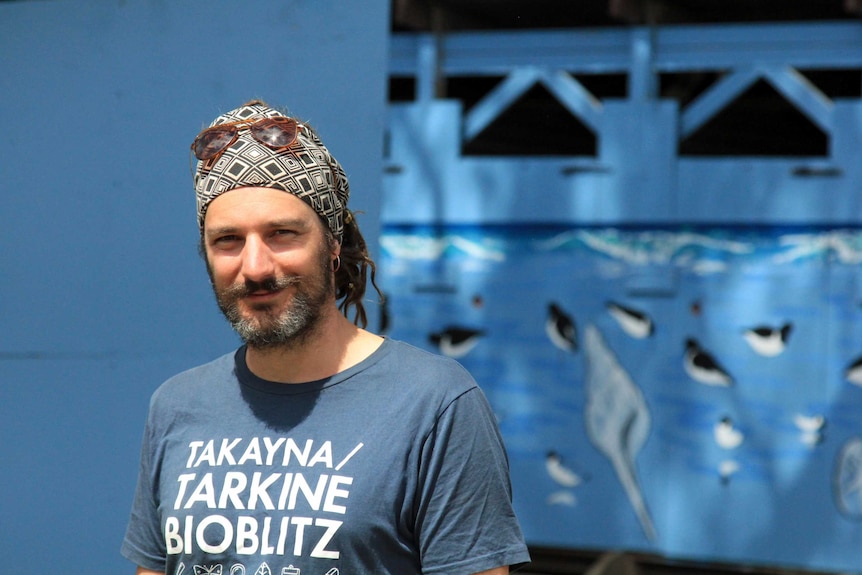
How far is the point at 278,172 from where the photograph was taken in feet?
6.37

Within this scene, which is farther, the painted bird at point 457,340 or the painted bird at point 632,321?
the painted bird at point 457,340

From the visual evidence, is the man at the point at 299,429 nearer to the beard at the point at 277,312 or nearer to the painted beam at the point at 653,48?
the beard at the point at 277,312

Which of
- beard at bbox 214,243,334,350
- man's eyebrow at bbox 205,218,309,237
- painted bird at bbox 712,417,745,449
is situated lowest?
painted bird at bbox 712,417,745,449

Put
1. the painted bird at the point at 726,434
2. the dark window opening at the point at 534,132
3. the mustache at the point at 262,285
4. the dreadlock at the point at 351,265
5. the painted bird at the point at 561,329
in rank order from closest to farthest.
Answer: the mustache at the point at 262,285 → the dreadlock at the point at 351,265 → the painted bird at the point at 726,434 → the painted bird at the point at 561,329 → the dark window opening at the point at 534,132

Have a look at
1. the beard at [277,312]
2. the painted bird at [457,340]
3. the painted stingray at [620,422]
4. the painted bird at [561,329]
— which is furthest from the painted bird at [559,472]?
the beard at [277,312]

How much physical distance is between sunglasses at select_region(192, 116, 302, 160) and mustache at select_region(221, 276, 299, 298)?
226mm

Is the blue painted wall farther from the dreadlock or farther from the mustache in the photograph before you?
the mustache

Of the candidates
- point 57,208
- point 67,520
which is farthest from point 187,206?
point 67,520

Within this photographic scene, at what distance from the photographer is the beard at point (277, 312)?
1.92 meters

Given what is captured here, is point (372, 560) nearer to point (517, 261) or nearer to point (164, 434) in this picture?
point (164, 434)

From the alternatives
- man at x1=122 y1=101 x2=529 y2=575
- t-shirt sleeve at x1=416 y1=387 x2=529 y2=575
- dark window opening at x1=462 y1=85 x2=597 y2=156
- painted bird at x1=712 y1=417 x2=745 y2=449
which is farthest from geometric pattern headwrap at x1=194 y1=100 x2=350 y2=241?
dark window opening at x1=462 y1=85 x2=597 y2=156

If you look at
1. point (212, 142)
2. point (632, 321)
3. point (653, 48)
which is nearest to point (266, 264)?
point (212, 142)

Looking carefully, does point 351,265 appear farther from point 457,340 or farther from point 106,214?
point 457,340

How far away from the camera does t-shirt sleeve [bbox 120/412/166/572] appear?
205 centimetres
